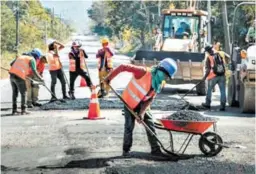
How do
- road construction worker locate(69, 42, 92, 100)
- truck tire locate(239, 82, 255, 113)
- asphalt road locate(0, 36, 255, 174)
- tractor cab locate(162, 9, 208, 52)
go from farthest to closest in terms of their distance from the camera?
tractor cab locate(162, 9, 208, 52), road construction worker locate(69, 42, 92, 100), truck tire locate(239, 82, 255, 113), asphalt road locate(0, 36, 255, 174)

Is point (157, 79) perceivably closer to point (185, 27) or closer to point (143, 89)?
point (143, 89)

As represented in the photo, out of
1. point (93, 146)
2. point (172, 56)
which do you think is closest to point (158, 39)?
point (172, 56)

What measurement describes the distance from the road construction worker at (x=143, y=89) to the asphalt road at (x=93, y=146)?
0.88 feet

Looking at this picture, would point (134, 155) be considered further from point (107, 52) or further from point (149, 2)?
point (149, 2)

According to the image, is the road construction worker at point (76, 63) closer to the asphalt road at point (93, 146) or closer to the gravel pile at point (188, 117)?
the asphalt road at point (93, 146)

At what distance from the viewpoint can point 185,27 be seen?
74.5 feet

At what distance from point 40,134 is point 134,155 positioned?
2740 millimetres

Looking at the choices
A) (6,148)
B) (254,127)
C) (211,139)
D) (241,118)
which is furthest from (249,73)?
(6,148)

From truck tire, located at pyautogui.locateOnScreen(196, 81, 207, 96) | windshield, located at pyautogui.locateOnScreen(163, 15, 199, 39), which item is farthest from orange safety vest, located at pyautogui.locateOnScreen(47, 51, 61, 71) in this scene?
windshield, located at pyautogui.locateOnScreen(163, 15, 199, 39)

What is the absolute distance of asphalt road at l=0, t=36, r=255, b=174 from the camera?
829 cm

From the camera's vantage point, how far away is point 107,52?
59.4 ft

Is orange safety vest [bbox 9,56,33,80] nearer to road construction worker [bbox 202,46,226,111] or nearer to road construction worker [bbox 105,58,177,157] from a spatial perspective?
road construction worker [bbox 202,46,226,111]

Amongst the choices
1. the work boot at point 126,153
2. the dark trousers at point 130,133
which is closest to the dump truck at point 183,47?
the dark trousers at point 130,133

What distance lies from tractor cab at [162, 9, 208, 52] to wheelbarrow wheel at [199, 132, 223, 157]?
41.3ft
